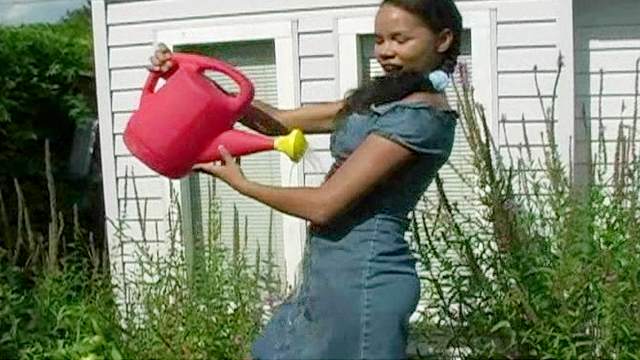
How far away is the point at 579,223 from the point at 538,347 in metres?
0.45

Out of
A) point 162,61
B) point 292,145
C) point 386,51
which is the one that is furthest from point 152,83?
point 386,51

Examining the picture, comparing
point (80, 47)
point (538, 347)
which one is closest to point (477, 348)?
point (538, 347)

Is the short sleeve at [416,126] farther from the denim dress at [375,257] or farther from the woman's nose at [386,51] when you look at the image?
the woman's nose at [386,51]

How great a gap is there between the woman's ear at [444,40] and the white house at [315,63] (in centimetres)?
277

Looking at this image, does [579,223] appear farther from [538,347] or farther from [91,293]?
[91,293]

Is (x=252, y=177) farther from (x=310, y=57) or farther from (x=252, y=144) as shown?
(x=252, y=144)

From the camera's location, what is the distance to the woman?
246 centimetres

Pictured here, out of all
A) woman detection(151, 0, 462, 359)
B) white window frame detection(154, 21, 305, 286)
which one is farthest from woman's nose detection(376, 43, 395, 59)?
white window frame detection(154, 21, 305, 286)

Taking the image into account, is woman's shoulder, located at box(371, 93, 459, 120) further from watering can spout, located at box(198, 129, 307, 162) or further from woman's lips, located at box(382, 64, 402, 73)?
watering can spout, located at box(198, 129, 307, 162)

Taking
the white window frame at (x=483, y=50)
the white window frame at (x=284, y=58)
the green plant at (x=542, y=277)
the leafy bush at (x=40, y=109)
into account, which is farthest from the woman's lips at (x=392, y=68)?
the leafy bush at (x=40, y=109)

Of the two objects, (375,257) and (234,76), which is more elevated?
(234,76)

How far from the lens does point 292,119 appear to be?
3.01 metres

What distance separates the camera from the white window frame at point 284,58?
5.92m

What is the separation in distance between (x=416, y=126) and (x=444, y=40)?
25 centimetres
